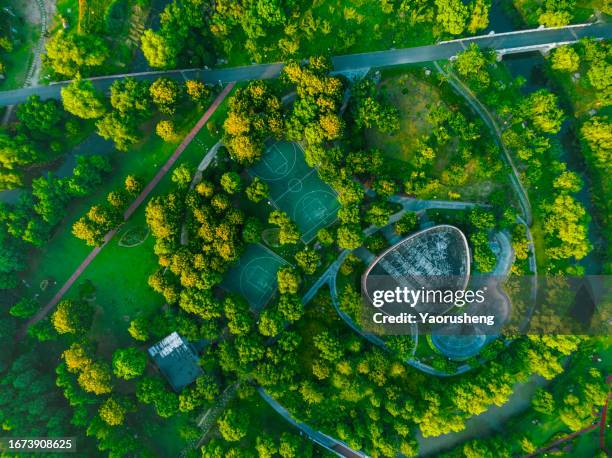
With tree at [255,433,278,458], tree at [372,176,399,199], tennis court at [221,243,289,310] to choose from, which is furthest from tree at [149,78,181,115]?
A: tree at [255,433,278,458]

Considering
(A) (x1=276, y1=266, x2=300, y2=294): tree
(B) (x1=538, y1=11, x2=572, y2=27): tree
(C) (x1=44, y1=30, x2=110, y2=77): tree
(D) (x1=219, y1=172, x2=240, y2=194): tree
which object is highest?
(C) (x1=44, y1=30, x2=110, y2=77): tree

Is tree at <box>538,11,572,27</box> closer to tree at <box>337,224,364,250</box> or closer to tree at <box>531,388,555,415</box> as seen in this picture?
tree at <box>337,224,364,250</box>

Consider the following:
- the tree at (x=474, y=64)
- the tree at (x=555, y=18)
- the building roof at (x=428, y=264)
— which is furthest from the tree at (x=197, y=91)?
the tree at (x=555, y=18)

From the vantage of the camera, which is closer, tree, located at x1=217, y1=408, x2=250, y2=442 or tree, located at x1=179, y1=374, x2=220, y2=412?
tree, located at x1=217, y1=408, x2=250, y2=442

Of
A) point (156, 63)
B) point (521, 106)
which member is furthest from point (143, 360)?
point (521, 106)

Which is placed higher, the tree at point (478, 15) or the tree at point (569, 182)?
the tree at point (478, 15)

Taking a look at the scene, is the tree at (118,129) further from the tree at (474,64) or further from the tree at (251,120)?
the tree at (474,64)
